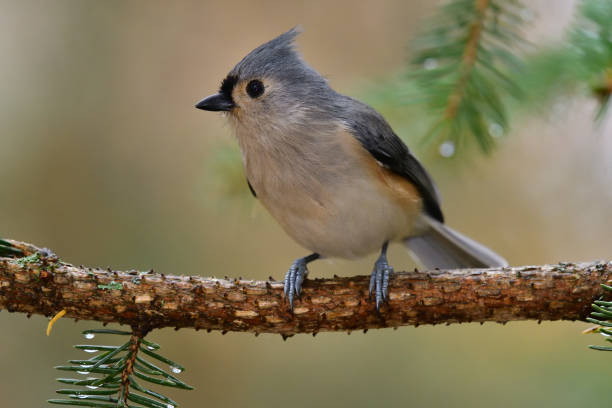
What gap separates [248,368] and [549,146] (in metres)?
2.15

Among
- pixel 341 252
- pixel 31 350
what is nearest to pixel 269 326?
pixel 341 252

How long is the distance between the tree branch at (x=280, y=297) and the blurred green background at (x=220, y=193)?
84cm

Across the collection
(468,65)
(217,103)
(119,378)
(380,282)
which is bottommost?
(119,378)

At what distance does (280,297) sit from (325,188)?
21.0 inches

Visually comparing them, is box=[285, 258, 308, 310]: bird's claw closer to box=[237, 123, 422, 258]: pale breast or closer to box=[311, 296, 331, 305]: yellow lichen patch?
box=[311, 296, 331, 305]: yellow lichen patch

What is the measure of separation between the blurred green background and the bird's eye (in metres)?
0.43

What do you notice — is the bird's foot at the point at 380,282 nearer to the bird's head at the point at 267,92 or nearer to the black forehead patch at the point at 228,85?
the bird's head at the point at 267,92

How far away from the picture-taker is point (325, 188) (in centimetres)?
218

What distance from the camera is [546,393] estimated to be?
2.36 meters

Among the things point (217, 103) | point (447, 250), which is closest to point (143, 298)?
point (217, 103)

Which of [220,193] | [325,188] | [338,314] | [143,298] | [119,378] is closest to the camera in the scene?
[119,378]

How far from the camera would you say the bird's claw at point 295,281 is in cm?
180

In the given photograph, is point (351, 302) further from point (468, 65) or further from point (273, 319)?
point (468, 65)

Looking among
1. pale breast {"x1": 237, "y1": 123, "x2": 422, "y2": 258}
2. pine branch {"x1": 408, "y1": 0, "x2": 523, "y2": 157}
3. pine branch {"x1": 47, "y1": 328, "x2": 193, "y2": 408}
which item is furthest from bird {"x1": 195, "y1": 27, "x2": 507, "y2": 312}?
pine branch {"x1": 47, "y1": 328, "x2": 193, "y2": 408}
